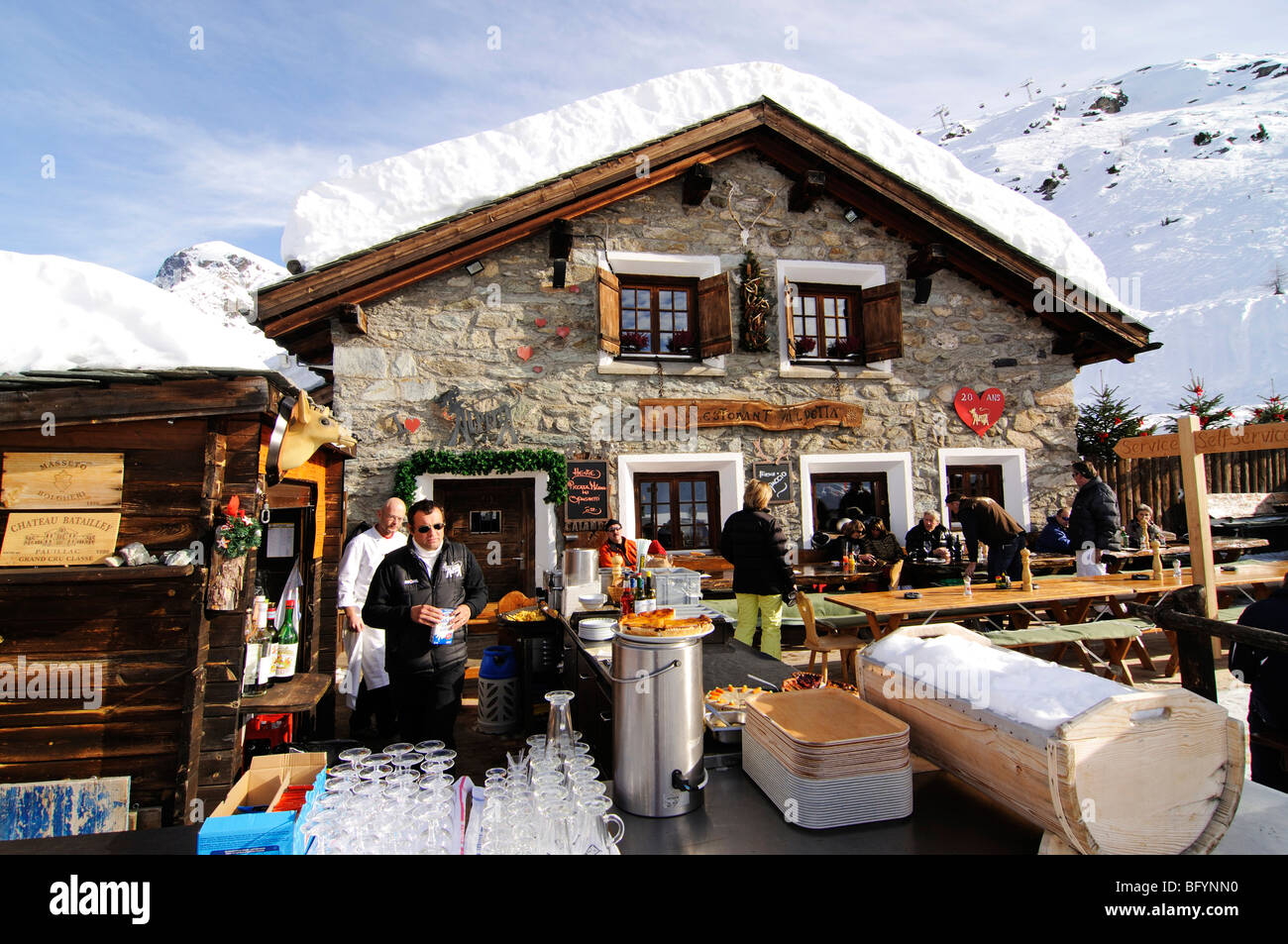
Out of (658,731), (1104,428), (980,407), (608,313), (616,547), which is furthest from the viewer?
(1104,428)

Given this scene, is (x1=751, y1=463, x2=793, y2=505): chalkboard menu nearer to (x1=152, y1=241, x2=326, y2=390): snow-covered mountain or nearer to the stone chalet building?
the stone chalet building

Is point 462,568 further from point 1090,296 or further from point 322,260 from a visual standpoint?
point 1090,296

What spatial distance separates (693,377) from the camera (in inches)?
341

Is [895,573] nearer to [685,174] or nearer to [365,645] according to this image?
[685,174]

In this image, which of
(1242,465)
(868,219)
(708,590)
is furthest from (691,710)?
(1242,465)

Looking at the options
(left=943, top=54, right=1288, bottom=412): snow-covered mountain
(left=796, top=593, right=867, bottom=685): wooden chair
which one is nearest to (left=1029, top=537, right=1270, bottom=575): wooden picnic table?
(left=796, top=593, right=867, bottom=685): wooden chair

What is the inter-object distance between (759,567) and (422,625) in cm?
295

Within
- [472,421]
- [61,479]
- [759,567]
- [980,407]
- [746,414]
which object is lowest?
[759,567]

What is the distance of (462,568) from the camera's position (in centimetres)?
440

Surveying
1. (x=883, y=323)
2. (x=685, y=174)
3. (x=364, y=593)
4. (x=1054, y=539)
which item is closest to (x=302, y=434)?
(x=364, y=593)

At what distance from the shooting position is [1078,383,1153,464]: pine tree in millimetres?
12148

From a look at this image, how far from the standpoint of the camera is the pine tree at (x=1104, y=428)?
1215cm

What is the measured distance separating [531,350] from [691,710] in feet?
21.8

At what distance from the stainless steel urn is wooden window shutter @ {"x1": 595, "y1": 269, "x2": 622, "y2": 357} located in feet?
21.3
